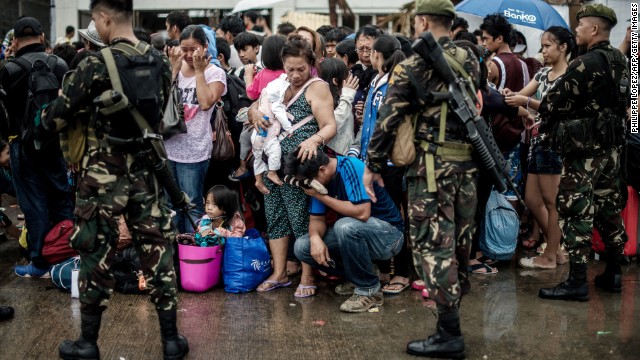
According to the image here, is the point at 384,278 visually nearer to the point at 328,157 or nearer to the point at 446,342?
the point at 328,157

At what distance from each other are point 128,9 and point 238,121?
2.17m

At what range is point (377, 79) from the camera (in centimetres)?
552

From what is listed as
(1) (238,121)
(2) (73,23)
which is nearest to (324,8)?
(2) (73,23)

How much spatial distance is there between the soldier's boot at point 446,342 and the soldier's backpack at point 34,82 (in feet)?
10.6

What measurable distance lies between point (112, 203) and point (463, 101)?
2126mm

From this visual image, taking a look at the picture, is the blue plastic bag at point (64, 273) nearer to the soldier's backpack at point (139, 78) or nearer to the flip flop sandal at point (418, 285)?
the soldier's backpack at point (139, 78)

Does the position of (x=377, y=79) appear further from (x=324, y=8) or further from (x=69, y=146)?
(x=324, y=8)

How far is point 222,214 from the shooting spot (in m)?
5.86

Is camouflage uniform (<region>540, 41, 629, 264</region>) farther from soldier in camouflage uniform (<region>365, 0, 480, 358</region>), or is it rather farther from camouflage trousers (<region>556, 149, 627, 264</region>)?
soldier in camouflage uniform (<region>365, 0, 480, 358</region>)

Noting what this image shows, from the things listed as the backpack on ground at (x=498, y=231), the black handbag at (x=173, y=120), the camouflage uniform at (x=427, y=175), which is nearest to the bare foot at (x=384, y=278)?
the backpack on ground at (x=498, y=231)

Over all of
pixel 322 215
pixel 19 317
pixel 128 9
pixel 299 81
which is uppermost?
pixel 128 9

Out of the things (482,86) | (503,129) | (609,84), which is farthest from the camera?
(503,129)

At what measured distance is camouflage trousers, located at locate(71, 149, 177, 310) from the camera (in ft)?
13.5

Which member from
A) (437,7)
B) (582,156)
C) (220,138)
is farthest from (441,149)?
(220,138)
